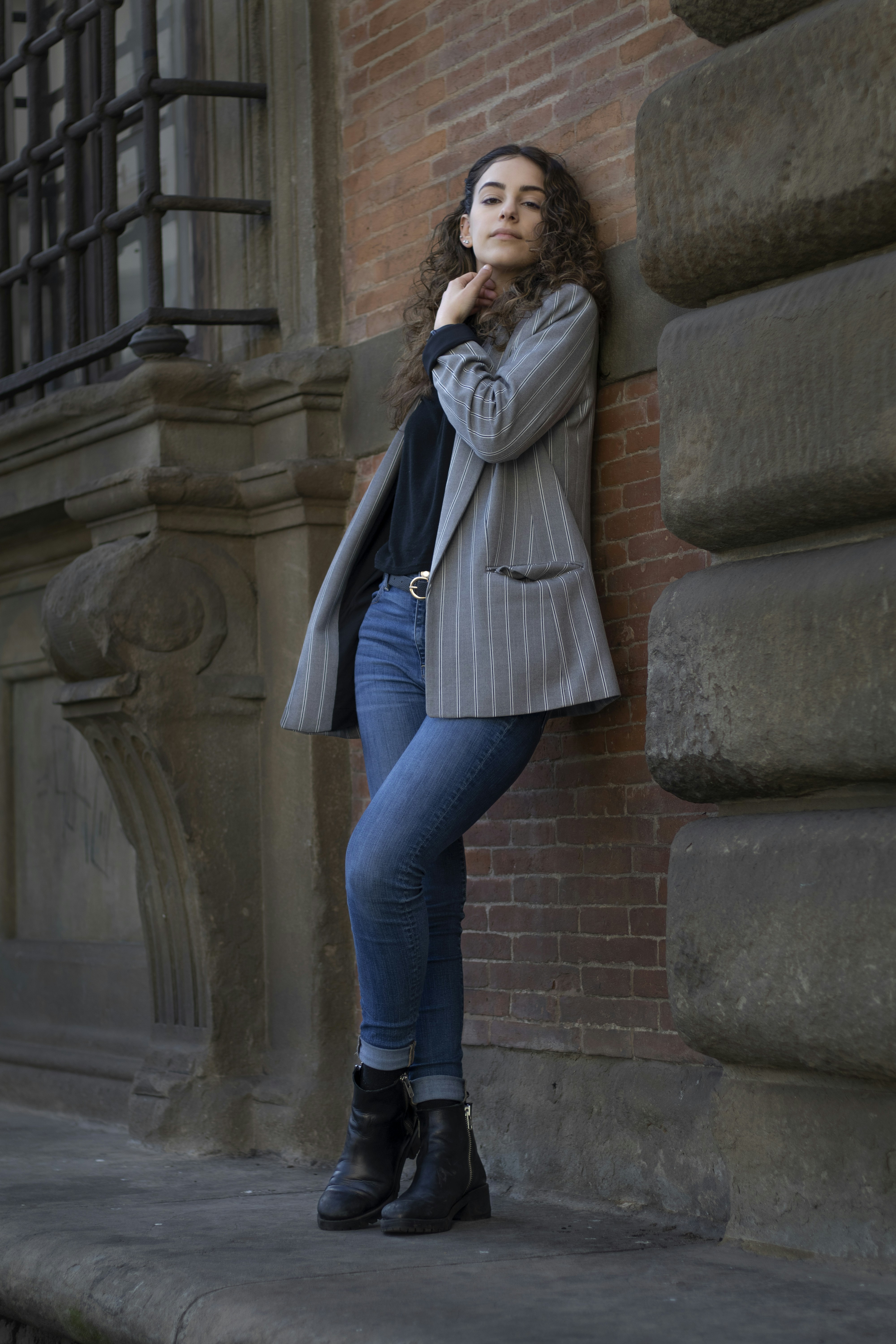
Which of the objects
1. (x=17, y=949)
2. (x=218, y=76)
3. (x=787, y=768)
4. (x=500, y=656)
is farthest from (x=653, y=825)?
(x=17, y=949)

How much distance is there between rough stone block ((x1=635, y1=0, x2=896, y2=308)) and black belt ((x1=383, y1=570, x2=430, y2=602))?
0.81 m

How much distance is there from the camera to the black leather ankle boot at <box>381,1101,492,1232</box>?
323 cm

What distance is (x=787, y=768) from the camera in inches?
111

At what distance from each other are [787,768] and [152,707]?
238 cm

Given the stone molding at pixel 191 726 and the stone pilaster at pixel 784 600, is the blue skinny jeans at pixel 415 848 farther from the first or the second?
the stone molding at pixel 191 726

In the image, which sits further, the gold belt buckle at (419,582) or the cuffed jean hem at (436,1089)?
the gold belt buckle at (419,582)

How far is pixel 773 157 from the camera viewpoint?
9.26 ft

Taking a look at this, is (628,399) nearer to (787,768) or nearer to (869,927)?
(787,768)

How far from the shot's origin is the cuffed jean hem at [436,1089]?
3381 mm

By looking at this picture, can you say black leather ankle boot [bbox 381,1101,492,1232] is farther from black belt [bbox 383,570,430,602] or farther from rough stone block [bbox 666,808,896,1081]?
black belt [bbox 383,570,430,602]

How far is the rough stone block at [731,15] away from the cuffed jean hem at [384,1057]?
2.01 m

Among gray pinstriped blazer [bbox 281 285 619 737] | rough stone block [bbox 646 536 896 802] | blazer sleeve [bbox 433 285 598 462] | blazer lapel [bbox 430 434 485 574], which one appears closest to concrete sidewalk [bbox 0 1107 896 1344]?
rough stone block [bbox 646 536 896 802]

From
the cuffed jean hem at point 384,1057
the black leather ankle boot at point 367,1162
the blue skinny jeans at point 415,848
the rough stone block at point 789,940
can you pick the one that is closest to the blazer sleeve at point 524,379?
the blue skinny jeans at point 415,848

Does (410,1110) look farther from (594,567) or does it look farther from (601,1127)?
(594,567)
